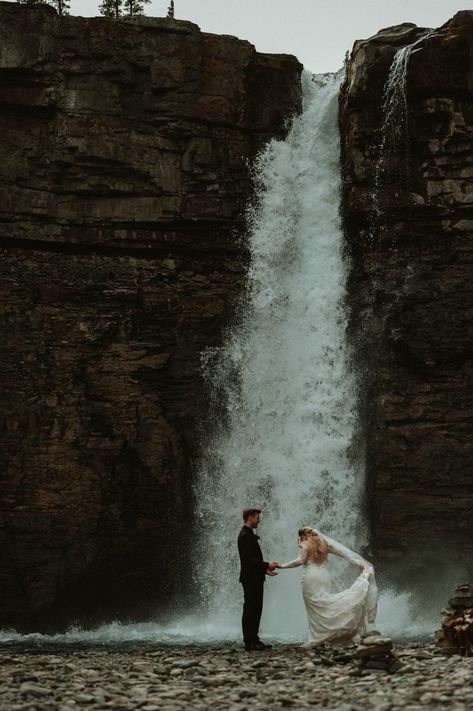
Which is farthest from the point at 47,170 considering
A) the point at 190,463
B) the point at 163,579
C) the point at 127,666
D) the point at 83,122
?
the point at 127,666

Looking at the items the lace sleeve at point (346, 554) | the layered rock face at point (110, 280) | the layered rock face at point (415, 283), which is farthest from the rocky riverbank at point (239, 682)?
Result: the layered rock face at point (110, 280)

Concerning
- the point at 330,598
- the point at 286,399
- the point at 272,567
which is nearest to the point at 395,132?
the point at 286,399

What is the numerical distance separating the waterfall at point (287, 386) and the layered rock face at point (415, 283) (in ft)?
2.78

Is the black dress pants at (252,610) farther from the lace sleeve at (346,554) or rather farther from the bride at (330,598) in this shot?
the lace sleeve at (346,554)

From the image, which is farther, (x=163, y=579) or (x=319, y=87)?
(x=319, y=87)

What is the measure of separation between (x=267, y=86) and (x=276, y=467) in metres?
11.5

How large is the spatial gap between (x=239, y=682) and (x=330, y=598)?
4.35 meters

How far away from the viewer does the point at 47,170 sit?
30547 mm

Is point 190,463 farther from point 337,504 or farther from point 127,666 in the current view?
point 127,666

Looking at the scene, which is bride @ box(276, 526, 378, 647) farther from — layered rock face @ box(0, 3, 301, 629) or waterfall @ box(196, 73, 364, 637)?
layered rock face @ box(0, 3, 301, 629)

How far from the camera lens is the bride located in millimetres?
18547

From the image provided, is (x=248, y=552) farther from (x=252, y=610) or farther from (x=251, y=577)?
(x=252, y=610)

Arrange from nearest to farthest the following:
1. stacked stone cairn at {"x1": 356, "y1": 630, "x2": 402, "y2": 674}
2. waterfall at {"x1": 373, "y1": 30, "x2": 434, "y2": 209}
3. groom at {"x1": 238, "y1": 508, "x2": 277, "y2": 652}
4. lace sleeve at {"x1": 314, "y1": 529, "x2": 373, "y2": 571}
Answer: stacked stone cairn at {"x1": 356, "y1": 630, "x2": 402, "y2": 674}, lace sleeve at {"x1": 314, "y1": 529, "x2": 373, "y2": 571}, groom at {"x1": 238, "y1": 508, "x2": 277, "y2": 652}, waterfall at {"x1": 373, "y1": 30, "x2": 434, "y2": 209}

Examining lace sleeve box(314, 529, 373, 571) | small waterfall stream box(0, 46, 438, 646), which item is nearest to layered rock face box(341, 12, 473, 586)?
small waterfall stream box(0, 46, 438, 646)
